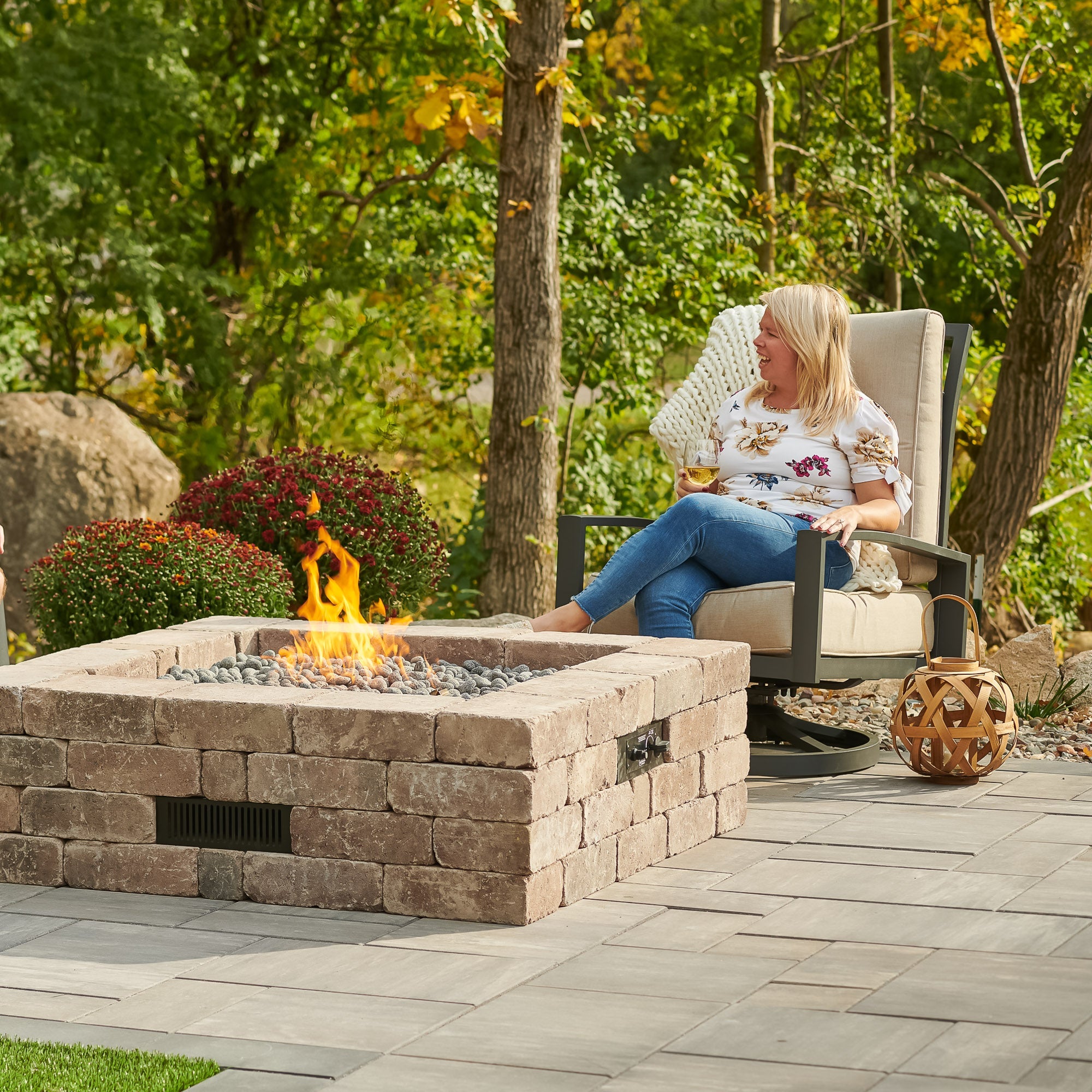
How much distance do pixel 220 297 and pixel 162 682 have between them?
6338mm

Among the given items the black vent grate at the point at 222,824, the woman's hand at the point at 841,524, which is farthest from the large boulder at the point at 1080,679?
the black vent grate at the point at 222,824

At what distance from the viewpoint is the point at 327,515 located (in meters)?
6.02

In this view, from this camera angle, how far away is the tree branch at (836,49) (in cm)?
939

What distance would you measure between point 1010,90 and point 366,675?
243 inches

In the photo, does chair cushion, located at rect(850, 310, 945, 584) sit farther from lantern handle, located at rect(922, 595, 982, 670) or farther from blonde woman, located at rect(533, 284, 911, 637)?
lantern handle, located at rect(922, 595, 982, 670)

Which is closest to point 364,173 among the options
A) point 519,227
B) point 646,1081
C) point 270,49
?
point 270,49

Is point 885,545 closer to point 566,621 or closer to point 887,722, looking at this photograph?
point 887,722

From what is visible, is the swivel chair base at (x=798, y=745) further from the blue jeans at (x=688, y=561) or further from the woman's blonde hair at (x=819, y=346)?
the woman's blonde hair at (x=819, y=346)

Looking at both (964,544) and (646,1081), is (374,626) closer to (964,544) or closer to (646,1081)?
(646,1081)

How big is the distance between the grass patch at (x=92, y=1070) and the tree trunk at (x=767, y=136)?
24.8 ft

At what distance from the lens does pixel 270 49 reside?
30.2 feet

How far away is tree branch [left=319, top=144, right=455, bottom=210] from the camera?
798 cm

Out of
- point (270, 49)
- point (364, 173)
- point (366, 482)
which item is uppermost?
point (270, 49)

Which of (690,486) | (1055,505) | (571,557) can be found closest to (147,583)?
(571,557)
